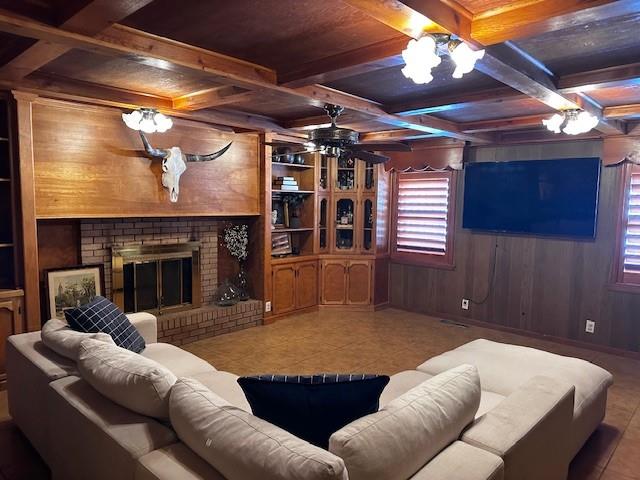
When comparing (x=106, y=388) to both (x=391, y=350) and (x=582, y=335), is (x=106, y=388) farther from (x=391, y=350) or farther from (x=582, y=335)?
(x=582, y=335)

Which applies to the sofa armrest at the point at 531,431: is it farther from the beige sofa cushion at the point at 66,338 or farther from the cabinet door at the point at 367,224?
the cabinet door at the point at 367,224

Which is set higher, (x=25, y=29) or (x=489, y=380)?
(x=25, y=29)

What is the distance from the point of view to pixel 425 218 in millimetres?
5891

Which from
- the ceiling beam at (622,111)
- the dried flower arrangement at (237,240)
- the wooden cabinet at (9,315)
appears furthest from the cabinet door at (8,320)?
the ceiling beam at (622,111)

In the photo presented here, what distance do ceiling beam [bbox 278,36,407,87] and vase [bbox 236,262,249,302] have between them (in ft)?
9.66

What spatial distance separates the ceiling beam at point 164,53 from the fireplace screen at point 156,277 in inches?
88.4

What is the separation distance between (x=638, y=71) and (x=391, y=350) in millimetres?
3026

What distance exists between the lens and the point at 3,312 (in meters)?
3.37

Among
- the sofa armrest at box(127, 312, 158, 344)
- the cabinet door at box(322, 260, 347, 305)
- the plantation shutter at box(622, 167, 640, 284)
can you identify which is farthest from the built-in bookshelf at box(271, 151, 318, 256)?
the plantation shutter at box(622, 167, 640, 284)

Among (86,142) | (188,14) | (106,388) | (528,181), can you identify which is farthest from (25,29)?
(528,181)

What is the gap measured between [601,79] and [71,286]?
166 inches

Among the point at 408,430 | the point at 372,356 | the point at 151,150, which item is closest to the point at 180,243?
the point at 151,150

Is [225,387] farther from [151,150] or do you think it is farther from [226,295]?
[226,295]

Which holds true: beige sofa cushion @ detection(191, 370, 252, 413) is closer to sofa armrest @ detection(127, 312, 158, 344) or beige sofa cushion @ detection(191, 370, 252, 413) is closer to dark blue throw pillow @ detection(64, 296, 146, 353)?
dark blue throw pillow @ detection(64, 296, 146, 353)
